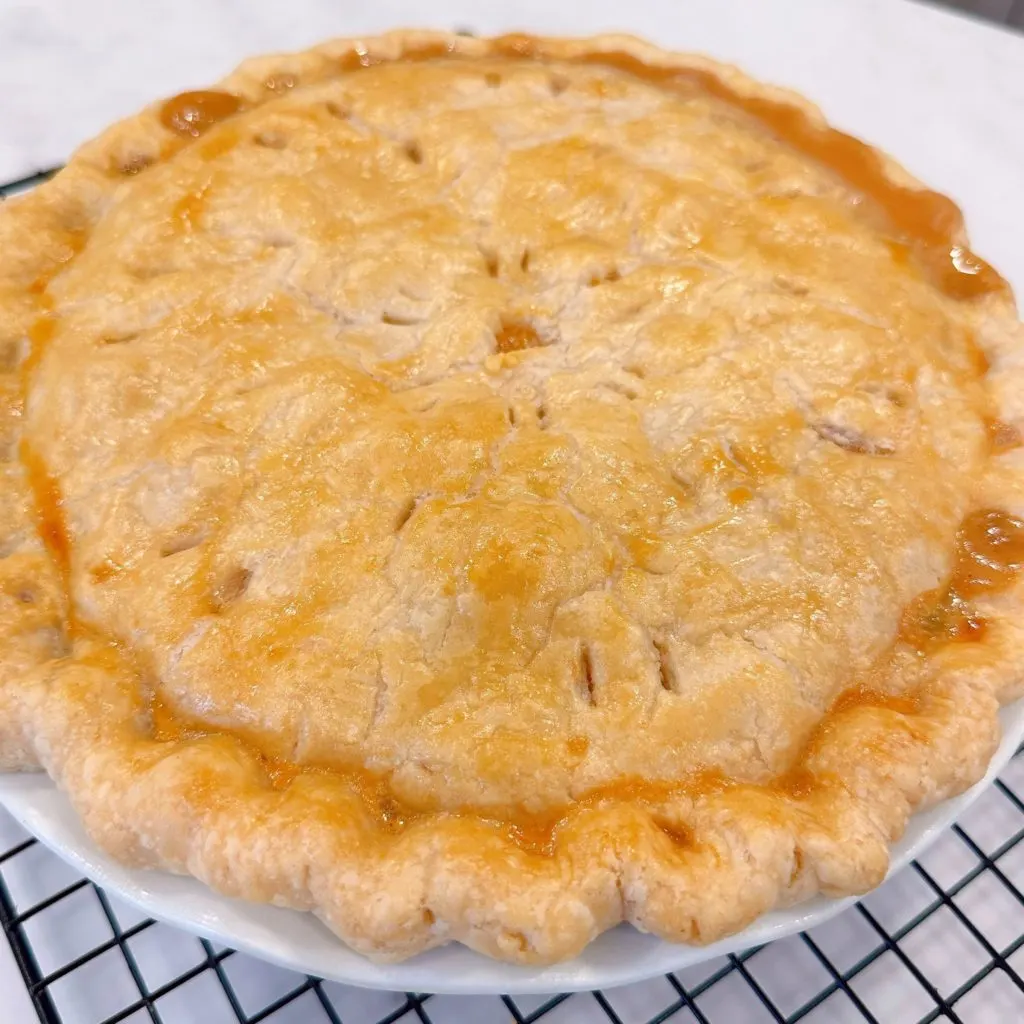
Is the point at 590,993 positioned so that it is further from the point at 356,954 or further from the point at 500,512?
the point at 500,512

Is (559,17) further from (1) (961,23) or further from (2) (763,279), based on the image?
(2) (763,279)

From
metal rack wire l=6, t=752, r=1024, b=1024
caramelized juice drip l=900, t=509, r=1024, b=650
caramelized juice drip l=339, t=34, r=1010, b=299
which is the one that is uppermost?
caramelized juice drip l=339, t=34, r=1010, b=299

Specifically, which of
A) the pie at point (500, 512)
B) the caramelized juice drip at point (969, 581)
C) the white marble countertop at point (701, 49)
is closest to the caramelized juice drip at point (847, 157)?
the pie at point (500, 512)

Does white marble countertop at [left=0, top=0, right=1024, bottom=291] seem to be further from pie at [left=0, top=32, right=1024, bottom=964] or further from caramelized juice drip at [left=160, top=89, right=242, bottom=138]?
pie at [left=0, top=32, right=1024, bottom=964]

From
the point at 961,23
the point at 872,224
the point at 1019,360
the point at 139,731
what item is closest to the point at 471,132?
the point at 872,224

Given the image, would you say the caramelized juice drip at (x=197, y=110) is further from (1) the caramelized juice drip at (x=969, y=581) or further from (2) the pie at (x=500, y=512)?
(1) the caramelized juice drip at (x=969, y=581)

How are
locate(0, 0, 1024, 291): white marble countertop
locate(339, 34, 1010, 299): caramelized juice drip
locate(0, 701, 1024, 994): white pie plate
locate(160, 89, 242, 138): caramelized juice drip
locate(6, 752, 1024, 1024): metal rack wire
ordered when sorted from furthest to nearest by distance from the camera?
locate(0, 0, 1024, 291): white marble countertop, locate(160, 89, 242, 138): caramelized juice drip, locate(339, 34, 1010, 299): caramelized juice drip, locate(6, 752, 1024, 1024): metal rack wire, locate(0, 701, 1024, 994): white pie plate

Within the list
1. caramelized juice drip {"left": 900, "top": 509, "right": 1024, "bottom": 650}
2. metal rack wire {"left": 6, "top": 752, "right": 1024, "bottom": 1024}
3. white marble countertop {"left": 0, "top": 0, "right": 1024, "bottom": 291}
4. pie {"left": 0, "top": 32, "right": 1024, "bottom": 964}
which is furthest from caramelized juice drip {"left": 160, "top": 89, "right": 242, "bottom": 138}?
caramelized juice drip {"left": 900, "top": 509, "right": 1024, "bottom": 650}
